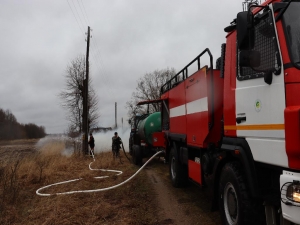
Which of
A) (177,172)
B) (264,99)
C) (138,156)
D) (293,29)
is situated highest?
(293,29)

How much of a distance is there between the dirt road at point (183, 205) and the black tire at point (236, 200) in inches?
46.7

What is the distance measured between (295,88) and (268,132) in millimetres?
658

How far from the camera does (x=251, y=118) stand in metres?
3.71

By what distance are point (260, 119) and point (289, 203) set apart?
1067 millimetres

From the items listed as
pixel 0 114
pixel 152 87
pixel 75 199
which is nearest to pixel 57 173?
pixel 75 199

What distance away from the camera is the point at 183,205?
6.64 meters

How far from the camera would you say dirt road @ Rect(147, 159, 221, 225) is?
563 cm

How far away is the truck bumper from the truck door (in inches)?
5.8

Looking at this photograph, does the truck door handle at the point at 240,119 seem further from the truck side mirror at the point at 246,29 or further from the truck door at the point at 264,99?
the truck side mirror at the point at 246,29

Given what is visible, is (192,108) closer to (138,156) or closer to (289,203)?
(289,203)

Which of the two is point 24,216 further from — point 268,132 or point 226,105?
point 268,132

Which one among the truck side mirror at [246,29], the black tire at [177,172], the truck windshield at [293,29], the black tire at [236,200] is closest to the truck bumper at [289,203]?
the black tire at [236,200]

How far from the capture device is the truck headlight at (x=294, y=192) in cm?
279

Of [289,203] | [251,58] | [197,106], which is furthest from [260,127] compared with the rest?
[197,106]
